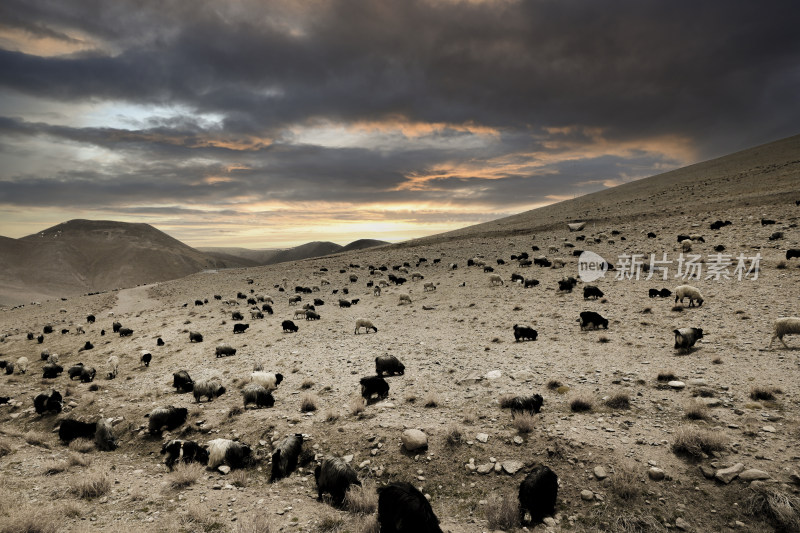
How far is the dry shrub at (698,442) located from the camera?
22.3 ft

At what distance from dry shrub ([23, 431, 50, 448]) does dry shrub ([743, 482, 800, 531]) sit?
58.1 ft

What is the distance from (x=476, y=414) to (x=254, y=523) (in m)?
5.93

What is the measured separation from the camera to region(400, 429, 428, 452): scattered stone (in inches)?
326

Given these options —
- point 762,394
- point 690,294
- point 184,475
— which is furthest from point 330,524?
point 690,294

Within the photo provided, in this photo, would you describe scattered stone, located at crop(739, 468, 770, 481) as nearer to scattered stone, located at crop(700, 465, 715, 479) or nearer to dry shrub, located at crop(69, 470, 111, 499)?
scattered stone, located at crop(700, 465, 715, 479)

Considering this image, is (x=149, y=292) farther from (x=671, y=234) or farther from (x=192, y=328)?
(x=671, y=234)

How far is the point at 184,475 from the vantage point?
8.07m

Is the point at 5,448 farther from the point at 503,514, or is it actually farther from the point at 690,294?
the point at 690,294

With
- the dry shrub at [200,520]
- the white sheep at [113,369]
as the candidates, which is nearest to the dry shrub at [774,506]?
the dry shrub at [200,520]

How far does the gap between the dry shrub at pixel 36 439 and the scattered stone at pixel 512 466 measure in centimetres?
1376

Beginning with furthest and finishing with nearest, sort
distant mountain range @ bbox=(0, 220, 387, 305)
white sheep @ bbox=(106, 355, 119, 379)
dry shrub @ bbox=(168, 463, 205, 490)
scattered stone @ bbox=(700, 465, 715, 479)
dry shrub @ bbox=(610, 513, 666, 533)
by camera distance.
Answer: distant mountain range @ bbox=(0, 220, 387, 305) < white sheep @ bbox=(106, 355, 119, 379) < dry shrub @ bbox=(168, 463, 205, 490) < scattered stone @ bbox=(700, 465, 715, 479) < dry shrub @ bbox=(610, 513, 666, 533)

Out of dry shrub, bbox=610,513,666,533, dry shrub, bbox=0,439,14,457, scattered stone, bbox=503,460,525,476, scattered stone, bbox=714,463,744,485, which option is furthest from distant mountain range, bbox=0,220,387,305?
scattered stone, bbox=714,463,744,485

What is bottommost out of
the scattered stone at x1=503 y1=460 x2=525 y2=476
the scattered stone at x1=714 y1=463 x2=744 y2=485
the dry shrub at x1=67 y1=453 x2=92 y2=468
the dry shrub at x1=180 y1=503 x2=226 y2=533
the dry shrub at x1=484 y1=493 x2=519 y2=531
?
the dry shrub at x1=67 y1=453 x2=92 y2=468

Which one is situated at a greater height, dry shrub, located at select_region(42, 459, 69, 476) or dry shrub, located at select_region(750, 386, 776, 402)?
dry shrub, located at select_region(750, 386, 776, 402)
